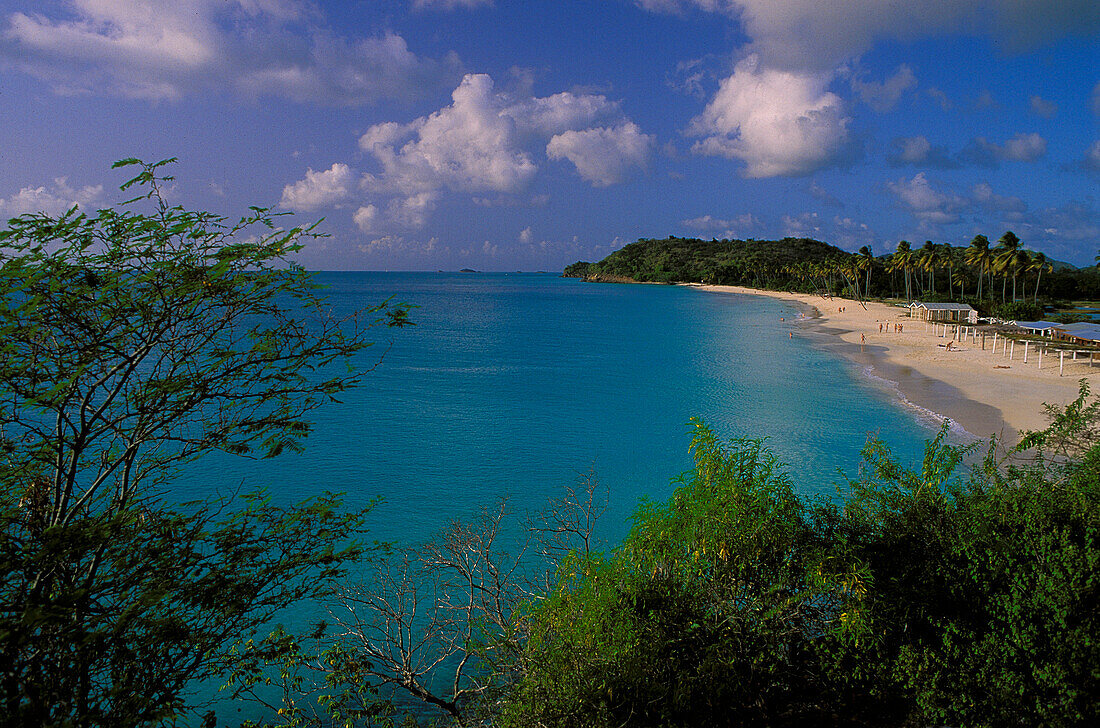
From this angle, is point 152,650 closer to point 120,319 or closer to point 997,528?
point 120,319

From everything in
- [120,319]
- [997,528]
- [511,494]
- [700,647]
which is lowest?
[511,494]

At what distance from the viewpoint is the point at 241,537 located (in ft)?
23.2

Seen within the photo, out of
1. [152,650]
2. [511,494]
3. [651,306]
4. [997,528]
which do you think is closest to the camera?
[152,650]

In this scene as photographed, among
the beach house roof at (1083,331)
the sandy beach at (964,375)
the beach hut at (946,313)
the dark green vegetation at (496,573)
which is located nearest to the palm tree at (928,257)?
the beach hut at (946,313)

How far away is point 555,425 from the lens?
32.0 metres

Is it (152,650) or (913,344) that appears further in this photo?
(913,344)

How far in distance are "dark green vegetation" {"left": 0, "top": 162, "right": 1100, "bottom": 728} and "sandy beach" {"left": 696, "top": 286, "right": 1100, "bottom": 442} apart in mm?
12939

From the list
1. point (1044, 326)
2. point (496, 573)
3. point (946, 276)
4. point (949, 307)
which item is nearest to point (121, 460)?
point (496, 573)

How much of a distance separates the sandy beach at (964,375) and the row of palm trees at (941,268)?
1122cm

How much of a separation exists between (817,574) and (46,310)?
9.58 m

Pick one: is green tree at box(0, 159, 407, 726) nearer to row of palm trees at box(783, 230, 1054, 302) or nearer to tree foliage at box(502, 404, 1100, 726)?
tree foliage at box(502, 404, 1100, 726)

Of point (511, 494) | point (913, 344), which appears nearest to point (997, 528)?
point (511, 494)

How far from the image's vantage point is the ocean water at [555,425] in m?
23.1

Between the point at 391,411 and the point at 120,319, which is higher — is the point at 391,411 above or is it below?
below
